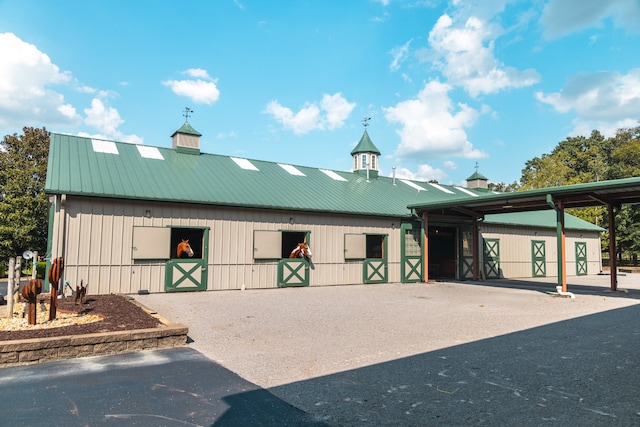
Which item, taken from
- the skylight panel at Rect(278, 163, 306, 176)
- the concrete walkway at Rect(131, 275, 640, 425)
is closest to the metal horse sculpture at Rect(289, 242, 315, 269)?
the concrete walkway at Rect(131, 275, 640, 425)

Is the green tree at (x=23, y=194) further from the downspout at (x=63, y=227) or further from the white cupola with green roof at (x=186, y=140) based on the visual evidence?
the downspout at (x=63, y=227)

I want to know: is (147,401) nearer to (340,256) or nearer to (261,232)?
(261,232)

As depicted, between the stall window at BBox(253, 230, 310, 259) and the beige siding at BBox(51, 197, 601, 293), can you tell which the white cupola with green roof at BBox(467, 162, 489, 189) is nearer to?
the beige siding at BBox(51, 197, 601, 293)

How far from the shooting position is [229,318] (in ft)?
29.1

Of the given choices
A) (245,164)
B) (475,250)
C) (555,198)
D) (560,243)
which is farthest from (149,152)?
(560,243)

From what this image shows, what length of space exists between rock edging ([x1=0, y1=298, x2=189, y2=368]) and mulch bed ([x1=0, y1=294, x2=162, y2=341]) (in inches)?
13.2

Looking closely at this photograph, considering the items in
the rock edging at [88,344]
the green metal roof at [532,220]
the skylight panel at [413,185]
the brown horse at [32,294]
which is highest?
the skylight panel at [413,185]

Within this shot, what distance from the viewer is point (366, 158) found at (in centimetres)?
2269

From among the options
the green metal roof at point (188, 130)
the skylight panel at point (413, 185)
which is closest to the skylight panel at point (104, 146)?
the green metal roof at point (188, 130)

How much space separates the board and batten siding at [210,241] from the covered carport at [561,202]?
2.46m

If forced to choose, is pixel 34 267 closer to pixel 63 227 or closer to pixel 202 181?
pixel 63 227

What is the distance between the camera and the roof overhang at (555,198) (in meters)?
12.2

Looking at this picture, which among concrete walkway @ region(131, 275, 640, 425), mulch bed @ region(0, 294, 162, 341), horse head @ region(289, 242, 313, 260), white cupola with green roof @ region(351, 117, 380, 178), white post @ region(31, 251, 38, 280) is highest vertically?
white cupola with green roof @ region(351, 117, 380, 178)

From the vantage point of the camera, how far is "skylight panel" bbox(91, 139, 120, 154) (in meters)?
14.9
